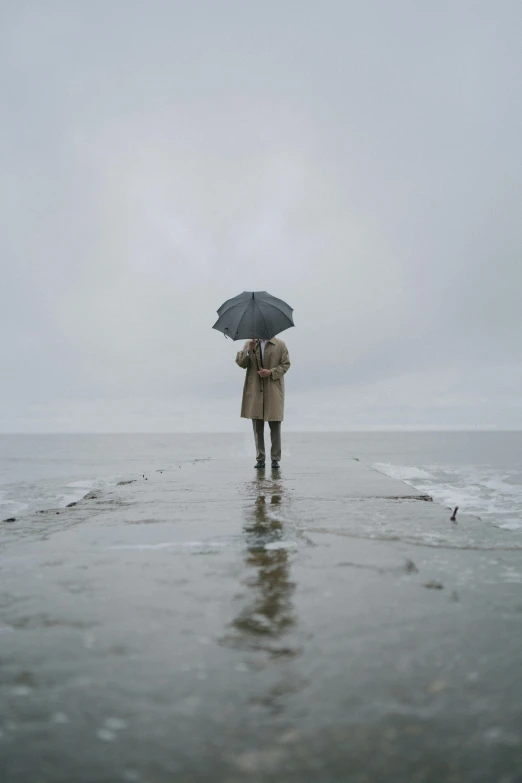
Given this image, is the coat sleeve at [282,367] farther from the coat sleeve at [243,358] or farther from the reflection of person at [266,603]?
the reflection of person at [266,603]

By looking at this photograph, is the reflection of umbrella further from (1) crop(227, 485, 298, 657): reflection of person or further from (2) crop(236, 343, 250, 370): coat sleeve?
(1) crop(227, 485, 298, 657): reflection of person

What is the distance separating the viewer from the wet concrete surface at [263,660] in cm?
115

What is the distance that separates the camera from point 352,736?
120 centimetres

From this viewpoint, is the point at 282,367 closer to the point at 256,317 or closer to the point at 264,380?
the point at 264,380

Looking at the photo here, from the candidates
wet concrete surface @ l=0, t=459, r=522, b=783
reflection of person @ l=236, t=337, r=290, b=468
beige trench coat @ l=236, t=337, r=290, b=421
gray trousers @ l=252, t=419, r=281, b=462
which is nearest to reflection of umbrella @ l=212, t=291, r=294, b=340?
reflection of person @ l=236, t=337, r=290, b=468

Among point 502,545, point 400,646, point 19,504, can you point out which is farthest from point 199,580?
point 19,504

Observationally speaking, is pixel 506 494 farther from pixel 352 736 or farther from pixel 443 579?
pixel 352 736

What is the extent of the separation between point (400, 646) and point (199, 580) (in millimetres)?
1101

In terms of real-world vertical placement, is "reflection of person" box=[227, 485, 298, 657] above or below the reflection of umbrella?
below

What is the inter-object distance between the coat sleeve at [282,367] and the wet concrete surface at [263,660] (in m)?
5.09

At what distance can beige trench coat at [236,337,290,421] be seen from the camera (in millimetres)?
8438

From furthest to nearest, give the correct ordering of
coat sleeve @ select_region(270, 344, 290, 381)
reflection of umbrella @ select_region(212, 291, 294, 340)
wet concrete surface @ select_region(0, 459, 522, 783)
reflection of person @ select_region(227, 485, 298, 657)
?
1. coat sleeve @ select_region(270, 344, 290, 381)
2. reflection of umbrella @ select_region(212, 291, 294, 340)
3. reflection of person @ select_region(227, 485, 298, 657)
4. wet concrete surface @ select_region(0, 459, 522, 783)

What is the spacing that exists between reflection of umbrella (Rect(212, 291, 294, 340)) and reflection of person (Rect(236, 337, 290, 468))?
0.38m

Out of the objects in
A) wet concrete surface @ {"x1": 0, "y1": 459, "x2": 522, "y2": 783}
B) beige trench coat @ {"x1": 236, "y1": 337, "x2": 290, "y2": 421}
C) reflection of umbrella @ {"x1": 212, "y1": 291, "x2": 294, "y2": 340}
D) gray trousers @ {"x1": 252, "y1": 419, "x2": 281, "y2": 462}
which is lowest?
wet concrete surface @ {"x1": 0, "y1": 459, "x2": 522, "y2": 783}
